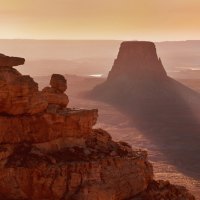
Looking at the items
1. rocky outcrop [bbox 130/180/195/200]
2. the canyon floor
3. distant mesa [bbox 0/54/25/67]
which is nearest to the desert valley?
the canyon floor

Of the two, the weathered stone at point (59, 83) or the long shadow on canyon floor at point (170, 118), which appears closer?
the weathered stone at point (59, 83)

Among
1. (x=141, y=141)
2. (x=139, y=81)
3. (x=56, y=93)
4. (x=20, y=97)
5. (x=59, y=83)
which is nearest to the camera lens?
(x=20, y=97)

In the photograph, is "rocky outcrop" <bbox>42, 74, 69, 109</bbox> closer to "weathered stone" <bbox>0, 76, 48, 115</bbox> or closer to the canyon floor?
"weathered stone" <bbox>0, 76, 48, 115</bbox>

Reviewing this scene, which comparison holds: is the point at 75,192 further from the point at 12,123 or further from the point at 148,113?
the point at 148,113

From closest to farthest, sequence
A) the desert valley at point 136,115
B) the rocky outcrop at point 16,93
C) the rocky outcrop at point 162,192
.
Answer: the rocky outcrop at point 16,93 < the desert valley at point 136,115 < the rocky outcrop at point 162,192

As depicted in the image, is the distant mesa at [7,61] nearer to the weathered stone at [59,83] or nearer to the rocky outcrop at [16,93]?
the rocky outcrop at [16,93]

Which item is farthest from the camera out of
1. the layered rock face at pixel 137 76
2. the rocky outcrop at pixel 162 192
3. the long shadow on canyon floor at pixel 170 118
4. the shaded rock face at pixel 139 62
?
the layered rock face at pixel 137 76

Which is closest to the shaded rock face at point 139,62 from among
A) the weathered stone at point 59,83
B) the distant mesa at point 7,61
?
the weathered stone at point 59,83

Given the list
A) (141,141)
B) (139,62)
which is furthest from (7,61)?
(139,62)

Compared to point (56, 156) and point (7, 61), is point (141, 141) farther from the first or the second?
point (7, 61)
